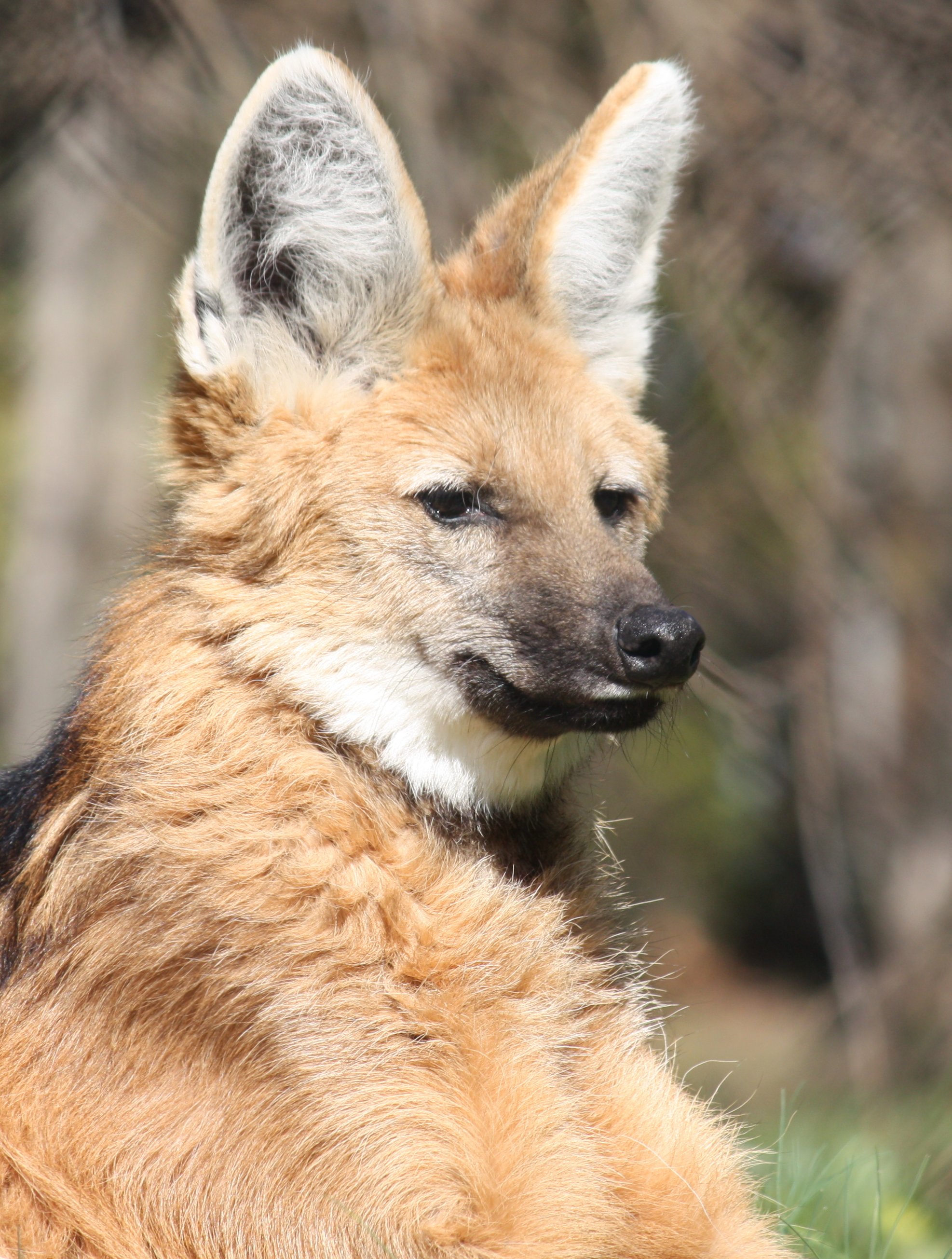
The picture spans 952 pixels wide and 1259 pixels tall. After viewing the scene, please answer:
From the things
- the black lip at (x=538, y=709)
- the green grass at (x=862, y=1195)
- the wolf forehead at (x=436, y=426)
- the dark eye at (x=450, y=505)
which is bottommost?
the green grass at (x=862, y=1195)

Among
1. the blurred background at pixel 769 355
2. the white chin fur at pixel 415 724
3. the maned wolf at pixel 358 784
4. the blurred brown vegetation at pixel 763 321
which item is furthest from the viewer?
the blurred brown vegetation at pixel 763 321

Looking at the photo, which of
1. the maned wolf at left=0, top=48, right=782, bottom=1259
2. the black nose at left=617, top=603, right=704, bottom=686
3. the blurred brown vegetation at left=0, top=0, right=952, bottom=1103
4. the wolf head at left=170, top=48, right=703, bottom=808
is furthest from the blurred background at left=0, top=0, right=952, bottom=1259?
the black nose at left=617, top=603, right=704, bottom=686

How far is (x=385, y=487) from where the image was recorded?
2.96 m

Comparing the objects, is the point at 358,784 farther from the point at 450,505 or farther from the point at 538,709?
the point at 450,505

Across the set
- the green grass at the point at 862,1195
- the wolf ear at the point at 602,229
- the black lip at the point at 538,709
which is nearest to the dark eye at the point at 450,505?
the black lip at the point at 538,709

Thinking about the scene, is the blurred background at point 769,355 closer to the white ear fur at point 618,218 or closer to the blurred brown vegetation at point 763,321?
the blurred brown vegetation at point 763,321

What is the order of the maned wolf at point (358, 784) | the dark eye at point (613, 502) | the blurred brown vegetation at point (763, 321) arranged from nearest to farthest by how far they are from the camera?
1. the maned wolf at point (358, 784)
2. the dark eye at point (613, 502)
3. the blurred brown vegetation at point (763, 321)

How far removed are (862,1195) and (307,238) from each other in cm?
305

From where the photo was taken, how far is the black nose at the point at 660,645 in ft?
8.97

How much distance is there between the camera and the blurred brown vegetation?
6.07 metres

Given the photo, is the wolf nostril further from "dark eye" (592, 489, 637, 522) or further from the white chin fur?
"dark eye" (592, 489, 637, 522)

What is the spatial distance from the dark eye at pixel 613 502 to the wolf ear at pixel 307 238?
2.18 ft

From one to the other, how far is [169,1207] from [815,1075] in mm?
5365

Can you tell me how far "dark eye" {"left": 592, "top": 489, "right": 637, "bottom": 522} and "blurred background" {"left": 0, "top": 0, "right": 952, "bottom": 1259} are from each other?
165 centimetres
